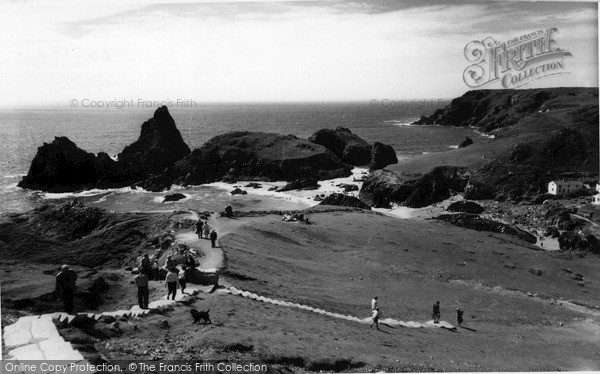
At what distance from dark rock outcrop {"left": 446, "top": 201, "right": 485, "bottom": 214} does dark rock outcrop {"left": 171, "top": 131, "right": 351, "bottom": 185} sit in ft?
71.5

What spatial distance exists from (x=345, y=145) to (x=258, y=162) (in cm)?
1845

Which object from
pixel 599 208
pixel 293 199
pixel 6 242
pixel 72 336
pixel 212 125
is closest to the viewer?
pixel 72 336

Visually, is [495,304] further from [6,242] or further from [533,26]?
[6,242]

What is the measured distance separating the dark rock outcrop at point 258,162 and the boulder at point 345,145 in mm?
5342

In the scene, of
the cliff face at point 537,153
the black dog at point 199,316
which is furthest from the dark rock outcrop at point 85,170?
the black dog at point 199,316

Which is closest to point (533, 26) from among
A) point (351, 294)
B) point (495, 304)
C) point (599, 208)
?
point (495, 304)

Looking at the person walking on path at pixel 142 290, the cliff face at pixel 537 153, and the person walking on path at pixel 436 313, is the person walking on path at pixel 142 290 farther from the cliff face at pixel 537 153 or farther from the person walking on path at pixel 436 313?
the cliff face at pixel 537 153

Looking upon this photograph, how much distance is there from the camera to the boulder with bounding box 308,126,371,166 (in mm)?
77875

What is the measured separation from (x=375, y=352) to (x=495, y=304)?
426 inches

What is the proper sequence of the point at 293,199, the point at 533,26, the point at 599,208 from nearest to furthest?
the point at 533,26 < the point at 599,208 < the point at 293,199

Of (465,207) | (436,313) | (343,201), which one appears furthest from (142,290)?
(465,207)

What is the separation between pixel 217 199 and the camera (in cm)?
5584

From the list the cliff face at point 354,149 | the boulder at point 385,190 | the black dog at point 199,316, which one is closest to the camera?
the black dog at point 199,316

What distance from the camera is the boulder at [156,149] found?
6772 cm
